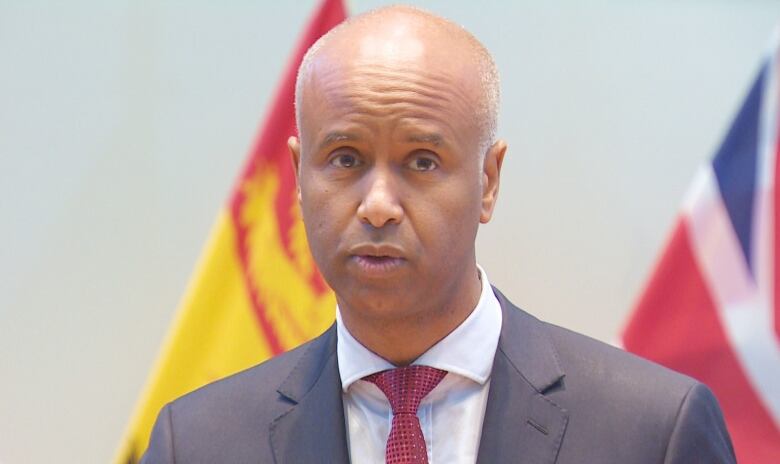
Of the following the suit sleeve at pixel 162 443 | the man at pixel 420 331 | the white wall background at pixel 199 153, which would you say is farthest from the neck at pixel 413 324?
the white wall background at pixel 199 153

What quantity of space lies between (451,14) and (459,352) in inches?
77.1

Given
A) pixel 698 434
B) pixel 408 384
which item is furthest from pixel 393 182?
pixel 698 434

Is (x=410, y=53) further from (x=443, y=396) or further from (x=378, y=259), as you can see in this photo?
(x=443, y=396)

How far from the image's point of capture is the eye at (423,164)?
193 cm

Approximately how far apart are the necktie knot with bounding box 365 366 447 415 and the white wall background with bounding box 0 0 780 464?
176 cm

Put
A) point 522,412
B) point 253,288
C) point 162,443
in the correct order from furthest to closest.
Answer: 1. point 253,288
2. point 162,443
3. point 522,412

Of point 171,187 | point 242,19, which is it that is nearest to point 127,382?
point 171,187

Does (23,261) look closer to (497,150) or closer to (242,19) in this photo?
(242,19)

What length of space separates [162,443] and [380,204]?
0.61 meters

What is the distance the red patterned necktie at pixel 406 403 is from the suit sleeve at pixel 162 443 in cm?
36

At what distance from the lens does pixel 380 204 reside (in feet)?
6.11

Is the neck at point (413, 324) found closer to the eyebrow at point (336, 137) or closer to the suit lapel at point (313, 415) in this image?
the suit lapel at point (313, 415)

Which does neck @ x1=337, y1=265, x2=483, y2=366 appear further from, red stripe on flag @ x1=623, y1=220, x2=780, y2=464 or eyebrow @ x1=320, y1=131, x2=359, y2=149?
red stripe on flag @ x1=623, y1=220, x2=780, y2=464

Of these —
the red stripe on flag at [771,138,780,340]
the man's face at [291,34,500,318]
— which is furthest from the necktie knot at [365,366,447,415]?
the red stripe on flag at [771,138,780,340]
